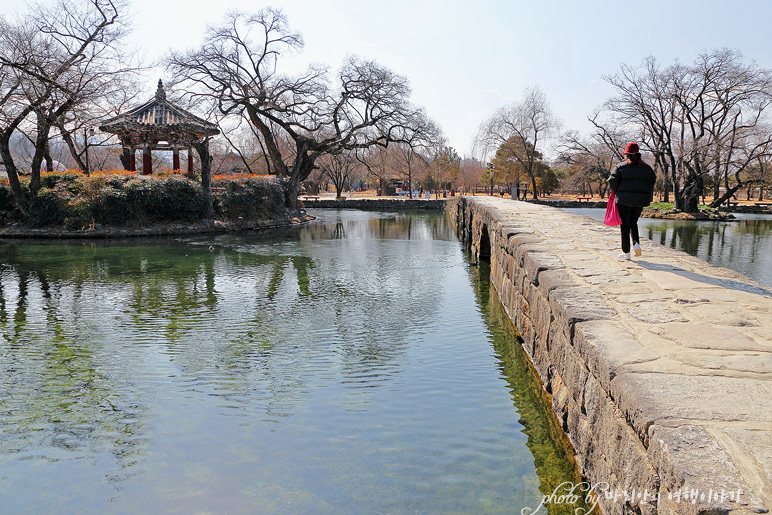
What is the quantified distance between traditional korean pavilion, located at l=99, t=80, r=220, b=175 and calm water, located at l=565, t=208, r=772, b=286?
17190 mm

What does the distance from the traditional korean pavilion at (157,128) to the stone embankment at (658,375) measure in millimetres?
19409

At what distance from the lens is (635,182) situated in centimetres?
594

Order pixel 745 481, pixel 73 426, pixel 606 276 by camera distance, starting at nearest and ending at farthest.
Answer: pixel 745 481 < pixel 73 426 < pixel 606 276

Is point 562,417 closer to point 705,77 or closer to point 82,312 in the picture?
point 82,312

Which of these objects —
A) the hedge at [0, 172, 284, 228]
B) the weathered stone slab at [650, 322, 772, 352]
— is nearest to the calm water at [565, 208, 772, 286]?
the weathered stone slab at [650, 322, 772, 352]

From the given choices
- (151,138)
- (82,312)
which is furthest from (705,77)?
(82,312)

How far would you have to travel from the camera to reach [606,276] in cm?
505

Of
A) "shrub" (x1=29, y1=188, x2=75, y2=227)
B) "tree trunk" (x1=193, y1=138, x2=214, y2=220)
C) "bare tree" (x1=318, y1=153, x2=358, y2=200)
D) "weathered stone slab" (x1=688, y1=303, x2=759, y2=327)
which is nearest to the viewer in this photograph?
"weathered stone slab" (x1=688, y1=303, x2=759, y2=327)

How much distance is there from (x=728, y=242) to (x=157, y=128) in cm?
2079

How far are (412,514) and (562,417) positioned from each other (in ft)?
4.46

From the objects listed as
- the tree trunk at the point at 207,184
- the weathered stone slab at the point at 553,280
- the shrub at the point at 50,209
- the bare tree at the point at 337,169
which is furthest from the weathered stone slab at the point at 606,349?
the bare tree at the point at 337,169

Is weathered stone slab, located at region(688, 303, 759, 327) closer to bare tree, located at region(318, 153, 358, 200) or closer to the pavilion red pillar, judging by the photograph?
the pavilion red pillar

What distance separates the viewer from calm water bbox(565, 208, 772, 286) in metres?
12.3

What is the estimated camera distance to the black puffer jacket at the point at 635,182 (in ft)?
19.5
